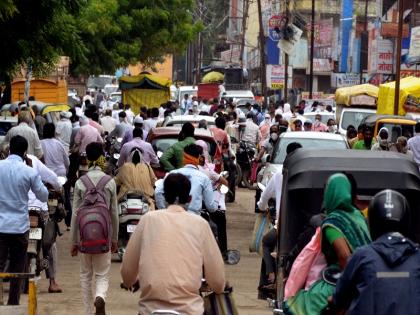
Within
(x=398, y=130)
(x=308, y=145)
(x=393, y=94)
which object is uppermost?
(x=308, y=145)

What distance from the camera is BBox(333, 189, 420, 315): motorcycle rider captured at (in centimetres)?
646

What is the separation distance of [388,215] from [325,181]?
457 centimetres

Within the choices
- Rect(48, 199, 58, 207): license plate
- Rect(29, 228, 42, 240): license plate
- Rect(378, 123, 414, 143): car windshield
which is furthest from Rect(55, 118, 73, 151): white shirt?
Rect(29, 228, 42, 240): license plate

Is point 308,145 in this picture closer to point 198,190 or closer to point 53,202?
point 53,202

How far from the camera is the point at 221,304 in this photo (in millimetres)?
8250

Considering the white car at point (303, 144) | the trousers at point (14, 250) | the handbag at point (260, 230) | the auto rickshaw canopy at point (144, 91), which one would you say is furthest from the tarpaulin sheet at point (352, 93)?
the trousers at point (14, 250)

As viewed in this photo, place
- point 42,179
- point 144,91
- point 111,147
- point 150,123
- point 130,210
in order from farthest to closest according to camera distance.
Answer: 1. point 144,91
2. point 150,123
3. point 111,147
4. point 130,210
5. point 42,179

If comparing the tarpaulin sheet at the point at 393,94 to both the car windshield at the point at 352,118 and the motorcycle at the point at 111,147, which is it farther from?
the motorcycle at the point at 111,147

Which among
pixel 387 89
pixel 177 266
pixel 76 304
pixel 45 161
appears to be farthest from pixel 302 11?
pixel 177 266

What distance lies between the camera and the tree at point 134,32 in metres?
46.2

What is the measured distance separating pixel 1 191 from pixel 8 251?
65 cm

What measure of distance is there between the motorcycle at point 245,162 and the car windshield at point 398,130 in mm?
3964

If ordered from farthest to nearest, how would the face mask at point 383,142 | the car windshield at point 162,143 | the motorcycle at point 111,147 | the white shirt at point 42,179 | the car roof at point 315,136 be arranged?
1. the motorcycle at point 111,147
2. the face mask at point 383,142
3. the car roof at point 315,136
4. the car windshield at point 162,143
5. the white shirt at point 42,179

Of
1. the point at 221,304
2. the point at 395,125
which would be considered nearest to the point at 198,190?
the point at 221,304
